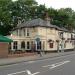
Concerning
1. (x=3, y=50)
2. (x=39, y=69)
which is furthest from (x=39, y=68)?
(x=3, y=50)

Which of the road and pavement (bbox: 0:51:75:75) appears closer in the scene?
the road

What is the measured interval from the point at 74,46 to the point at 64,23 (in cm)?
971

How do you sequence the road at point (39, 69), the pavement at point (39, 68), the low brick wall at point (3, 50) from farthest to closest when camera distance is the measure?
the low brick wall at point (3, 50), the pavement at point (39, 68), the road at point (39, 69)

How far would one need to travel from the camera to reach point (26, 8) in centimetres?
8750

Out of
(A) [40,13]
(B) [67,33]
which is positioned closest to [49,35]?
(B) [67,33]

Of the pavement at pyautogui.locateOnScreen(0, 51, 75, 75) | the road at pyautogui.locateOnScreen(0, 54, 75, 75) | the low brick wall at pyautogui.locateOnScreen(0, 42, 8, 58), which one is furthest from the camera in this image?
the low brick wall at pyautogui.locateOnScreen(0, 42, 8, 58)

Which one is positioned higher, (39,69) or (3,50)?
(3,50)

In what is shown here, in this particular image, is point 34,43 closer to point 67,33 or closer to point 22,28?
point 22,28

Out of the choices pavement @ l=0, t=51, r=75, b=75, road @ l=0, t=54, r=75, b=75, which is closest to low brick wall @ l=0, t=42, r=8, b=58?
pavement @ l=0, t=51, r=75, b=75

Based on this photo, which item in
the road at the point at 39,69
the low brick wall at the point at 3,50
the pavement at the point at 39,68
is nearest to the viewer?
the road at the point at 39,69

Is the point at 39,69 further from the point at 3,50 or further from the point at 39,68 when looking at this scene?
the point at 3,50

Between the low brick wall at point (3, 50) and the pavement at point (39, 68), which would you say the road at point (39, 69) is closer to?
the pavement at point (39, 68)

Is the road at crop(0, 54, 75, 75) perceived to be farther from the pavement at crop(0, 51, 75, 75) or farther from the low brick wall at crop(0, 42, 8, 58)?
the low brick wall at crop(0, 42, 8, 58)

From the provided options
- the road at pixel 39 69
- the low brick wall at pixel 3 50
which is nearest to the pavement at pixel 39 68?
the road at pixel 39 69
